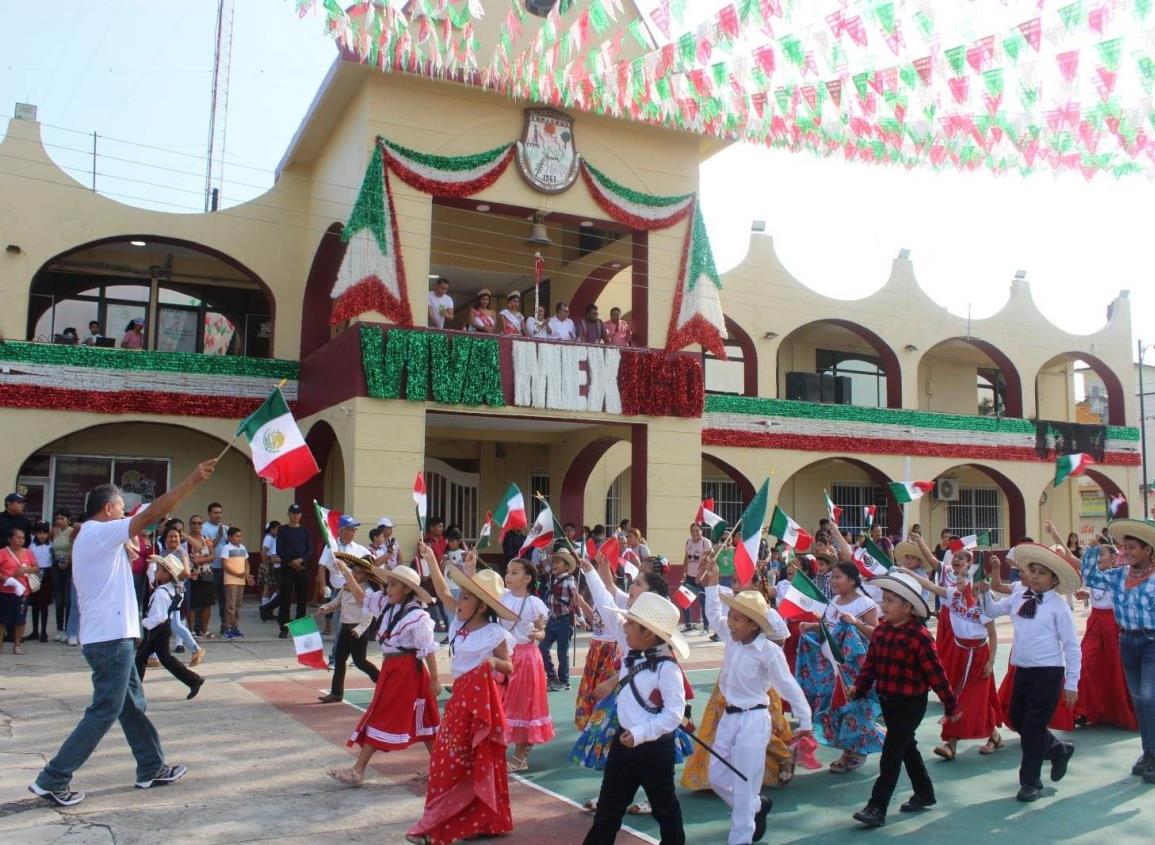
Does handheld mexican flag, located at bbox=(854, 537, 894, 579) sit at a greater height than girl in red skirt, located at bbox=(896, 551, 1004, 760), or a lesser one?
greater

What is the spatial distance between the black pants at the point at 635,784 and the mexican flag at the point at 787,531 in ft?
17.0

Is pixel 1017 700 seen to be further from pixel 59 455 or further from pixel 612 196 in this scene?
pixel 59 455

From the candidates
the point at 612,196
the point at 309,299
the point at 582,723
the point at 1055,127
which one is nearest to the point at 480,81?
the point at 612,196

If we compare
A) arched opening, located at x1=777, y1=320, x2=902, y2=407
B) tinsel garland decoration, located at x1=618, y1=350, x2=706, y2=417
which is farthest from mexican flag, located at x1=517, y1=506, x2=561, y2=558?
arched opening, located at x1=777, y1=320, x2=902, y2=407

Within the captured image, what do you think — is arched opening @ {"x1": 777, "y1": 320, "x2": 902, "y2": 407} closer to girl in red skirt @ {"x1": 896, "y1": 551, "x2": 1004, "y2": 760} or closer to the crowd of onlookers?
the crowd of onlookers

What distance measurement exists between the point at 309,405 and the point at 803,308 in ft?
39.4

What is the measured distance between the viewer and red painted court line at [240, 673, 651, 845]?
6328mm

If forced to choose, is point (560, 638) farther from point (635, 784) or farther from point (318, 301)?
point (318, 301)

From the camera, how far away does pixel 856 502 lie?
90.9ft

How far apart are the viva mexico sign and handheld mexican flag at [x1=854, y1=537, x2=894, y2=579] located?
698cm

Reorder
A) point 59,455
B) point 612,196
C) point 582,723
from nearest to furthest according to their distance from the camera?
1. point 582,723
2. point 612,196
3. point 59,455

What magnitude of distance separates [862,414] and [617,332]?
29.8 feet

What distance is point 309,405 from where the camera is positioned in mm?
19641

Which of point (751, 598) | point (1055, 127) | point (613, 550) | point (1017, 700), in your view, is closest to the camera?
point (751, 598)
